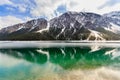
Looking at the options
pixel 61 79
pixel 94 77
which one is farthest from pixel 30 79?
pixel 94 77

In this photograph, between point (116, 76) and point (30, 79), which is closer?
point (30, 79)

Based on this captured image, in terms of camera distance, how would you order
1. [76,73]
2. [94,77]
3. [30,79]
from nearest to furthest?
[30,79], [94,77], [76,73]

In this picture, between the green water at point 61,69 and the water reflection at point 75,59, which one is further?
the water reflection at point 75,59

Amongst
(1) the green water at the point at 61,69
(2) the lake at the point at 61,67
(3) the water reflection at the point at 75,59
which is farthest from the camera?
(3) the water reflection at the point at 75,59

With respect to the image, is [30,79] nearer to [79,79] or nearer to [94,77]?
[79,79]

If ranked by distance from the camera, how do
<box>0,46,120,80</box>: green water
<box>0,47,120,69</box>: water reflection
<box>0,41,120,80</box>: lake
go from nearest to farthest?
<box>0,46,120,80</box>: green water < <box>0,41,120,80</box>: lake < <box>0,47,120,69</box>: water reflection

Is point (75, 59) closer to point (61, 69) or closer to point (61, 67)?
point (61, 67)

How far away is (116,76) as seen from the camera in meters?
22.6

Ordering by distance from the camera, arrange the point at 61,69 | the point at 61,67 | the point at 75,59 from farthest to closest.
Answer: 1. the point at 75,59
2. the point at 61,67
3. the point at 61,69

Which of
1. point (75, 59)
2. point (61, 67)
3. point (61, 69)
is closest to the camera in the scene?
point (61, 69)

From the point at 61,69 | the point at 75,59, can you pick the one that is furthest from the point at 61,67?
the point at 75,59

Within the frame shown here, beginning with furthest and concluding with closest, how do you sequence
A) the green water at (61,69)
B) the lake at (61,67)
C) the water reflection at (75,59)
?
1. the water reflection at (75,59)
2. the lake at (61,67)
3. the green water at (61,69)

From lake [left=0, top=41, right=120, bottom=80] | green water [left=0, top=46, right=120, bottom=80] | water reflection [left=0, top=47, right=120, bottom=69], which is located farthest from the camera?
water reflection [left=0, top=47, right=120, bottom=69]

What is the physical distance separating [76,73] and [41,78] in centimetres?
463
